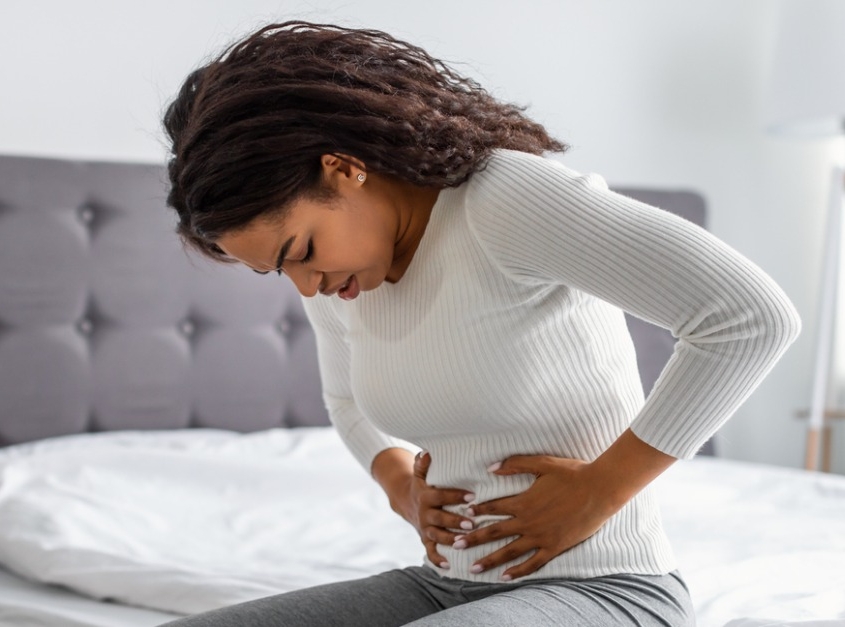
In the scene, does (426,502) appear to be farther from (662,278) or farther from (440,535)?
(662,278)

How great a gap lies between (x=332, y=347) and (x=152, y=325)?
1.00 metres

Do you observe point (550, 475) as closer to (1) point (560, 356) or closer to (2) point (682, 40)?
(1) point (560, 356)

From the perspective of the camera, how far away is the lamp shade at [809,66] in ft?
8.25

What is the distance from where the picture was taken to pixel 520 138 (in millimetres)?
1024

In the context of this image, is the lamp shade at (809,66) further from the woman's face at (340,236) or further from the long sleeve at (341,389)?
the woman's face at (340,236)

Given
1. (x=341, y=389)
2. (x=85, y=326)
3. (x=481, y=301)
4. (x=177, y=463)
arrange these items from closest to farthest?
(x=481, y=301) → (x=341, y=389) → (x=177, y=463) → (x=85, y=326)

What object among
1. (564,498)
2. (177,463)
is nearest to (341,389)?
(564,498)

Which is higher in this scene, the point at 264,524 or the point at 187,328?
the point at 187,328

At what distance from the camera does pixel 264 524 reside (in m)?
1.69

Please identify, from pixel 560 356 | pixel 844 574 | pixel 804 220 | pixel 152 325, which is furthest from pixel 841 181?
pixel 560 356

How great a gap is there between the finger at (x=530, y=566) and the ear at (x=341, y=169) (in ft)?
1.31

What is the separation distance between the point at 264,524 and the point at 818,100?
1819 millimetres

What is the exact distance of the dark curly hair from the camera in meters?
0.92

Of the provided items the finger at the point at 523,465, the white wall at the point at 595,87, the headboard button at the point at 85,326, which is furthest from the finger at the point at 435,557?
the white wall at the point at 595,87
